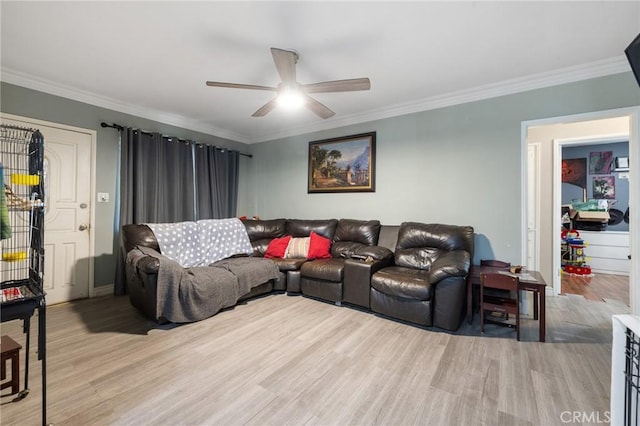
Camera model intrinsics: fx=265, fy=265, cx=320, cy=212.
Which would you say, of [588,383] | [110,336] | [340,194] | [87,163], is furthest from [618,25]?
[87,163]

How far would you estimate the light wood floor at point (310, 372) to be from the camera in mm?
1511

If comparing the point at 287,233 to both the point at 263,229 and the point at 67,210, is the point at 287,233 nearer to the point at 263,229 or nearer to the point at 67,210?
the point at 263,229

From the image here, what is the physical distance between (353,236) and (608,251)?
494 cm

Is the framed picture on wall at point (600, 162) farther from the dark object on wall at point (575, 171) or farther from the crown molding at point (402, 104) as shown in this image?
the crown molding at point (402, 104)

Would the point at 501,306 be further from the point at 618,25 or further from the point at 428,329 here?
the point at 618,25

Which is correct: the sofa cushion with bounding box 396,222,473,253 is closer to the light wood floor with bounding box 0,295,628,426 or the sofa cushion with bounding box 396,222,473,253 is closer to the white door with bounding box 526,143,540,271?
the light wood floor with bounding box 0,295,628,426

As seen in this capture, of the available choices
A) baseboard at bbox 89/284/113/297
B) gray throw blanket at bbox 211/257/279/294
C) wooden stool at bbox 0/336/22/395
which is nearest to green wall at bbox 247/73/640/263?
gray throw blanket at bbox 211/257/279/294

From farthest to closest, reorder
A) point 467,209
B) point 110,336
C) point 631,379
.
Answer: point 467,209
point 110,336
point 631,379

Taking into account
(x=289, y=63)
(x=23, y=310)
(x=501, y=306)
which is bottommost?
(x=501, y=306)

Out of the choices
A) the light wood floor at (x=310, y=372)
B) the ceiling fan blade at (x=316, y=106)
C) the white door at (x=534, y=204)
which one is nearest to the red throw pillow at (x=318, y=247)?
the light wood floor at (x=310, y=372)

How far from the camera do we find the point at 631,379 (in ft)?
3.59

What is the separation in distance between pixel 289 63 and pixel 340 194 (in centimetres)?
253

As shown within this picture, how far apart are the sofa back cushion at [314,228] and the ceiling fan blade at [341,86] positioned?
2.18m

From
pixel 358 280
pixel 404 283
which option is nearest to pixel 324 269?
pixel 358 280
